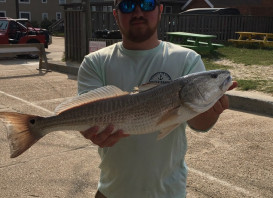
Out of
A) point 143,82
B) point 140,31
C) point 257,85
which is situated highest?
point 140,31

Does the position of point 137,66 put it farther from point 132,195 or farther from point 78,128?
point 132,195

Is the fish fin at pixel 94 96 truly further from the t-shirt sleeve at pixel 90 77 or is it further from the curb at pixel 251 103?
the curb at pixel 251 103

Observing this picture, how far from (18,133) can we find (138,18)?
3.19ft

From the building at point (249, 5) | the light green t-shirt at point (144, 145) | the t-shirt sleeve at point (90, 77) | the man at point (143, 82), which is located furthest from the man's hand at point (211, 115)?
the building at point (249, 5)

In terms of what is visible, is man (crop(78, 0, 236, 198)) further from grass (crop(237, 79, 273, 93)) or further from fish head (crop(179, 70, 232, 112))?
grass (crop(237, 79, 273, 93))

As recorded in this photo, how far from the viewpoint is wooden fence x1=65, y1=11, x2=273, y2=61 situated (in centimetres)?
1386

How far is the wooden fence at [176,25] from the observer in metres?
13.9

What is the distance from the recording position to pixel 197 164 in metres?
4.74

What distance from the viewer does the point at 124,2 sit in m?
2.23

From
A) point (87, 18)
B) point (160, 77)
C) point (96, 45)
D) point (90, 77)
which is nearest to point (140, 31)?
point (160, 77)

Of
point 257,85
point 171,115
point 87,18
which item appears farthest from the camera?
point 87,18

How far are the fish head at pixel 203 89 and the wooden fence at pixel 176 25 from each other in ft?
39.4

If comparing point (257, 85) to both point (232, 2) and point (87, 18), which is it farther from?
point (232, 2)

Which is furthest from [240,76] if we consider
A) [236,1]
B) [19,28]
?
[236,1]
